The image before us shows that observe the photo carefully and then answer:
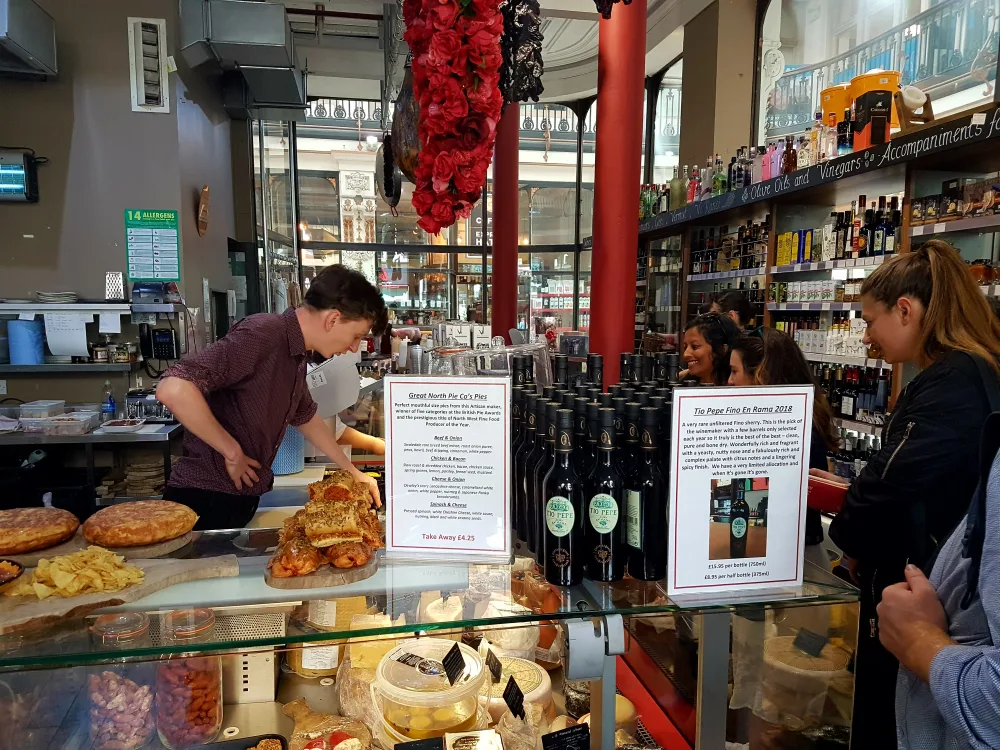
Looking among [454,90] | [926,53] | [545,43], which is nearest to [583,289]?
[545,43]

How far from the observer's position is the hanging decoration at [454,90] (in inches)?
57.4

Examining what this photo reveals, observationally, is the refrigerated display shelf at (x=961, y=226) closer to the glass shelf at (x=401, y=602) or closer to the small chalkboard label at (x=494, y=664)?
the glass shelf at (x=401, y=602)

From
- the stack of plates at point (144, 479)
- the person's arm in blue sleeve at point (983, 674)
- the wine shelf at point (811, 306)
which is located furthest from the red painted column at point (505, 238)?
the person's arm in blue sleeve at point (983, 674)

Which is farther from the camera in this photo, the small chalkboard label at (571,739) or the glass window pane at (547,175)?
the glass window pane at (547,175)

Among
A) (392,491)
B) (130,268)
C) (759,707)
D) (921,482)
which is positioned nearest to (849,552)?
(921,482)

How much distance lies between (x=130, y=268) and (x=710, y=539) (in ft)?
17.1

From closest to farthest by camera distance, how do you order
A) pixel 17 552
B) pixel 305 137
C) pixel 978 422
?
pixel 17 552 → pixel 978 422 → pixel 305 137

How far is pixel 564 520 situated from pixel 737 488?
0.99 ft

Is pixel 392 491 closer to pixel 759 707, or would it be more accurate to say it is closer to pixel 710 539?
pixel 710 539

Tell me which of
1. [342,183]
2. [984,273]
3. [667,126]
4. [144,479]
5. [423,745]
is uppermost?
[667,126]

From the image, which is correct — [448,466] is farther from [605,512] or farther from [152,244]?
[152,244]

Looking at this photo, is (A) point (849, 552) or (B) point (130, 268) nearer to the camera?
(A) point (849, 552)

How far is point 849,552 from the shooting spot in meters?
1.94

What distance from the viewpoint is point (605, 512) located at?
1142mm
